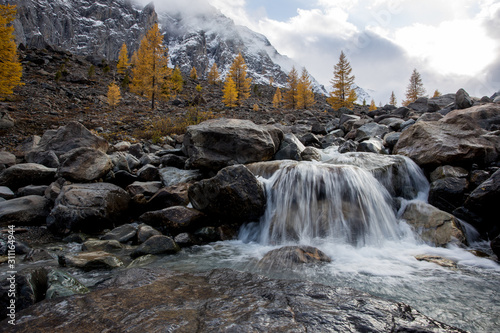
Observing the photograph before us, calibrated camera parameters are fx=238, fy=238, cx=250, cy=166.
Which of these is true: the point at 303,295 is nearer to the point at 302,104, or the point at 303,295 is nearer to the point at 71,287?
the point at 71,287

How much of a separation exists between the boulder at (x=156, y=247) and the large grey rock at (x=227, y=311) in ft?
6.33

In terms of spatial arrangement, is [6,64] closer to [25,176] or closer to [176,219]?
[25,176]

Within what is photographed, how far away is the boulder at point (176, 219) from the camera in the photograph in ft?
A: 21.7

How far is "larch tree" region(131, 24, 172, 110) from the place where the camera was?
27.5 meters

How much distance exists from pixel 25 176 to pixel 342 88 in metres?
38.5

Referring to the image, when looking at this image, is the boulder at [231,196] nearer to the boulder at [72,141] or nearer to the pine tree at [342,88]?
the boulder at [72,141]

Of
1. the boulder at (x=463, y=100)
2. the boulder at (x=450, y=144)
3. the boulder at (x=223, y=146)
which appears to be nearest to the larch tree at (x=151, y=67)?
the boulder at (x=223, y=146)

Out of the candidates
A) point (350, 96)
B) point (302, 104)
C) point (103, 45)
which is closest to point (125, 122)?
point (302, 104)

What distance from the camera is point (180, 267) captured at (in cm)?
470

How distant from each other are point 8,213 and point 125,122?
13824 mm

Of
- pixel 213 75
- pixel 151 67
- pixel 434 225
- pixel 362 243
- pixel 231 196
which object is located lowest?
pixel 362 243

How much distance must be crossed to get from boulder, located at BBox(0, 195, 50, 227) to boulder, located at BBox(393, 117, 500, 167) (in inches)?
489

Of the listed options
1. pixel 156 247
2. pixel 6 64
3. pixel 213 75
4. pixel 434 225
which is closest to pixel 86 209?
pixel 156 247

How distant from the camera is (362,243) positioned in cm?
615
